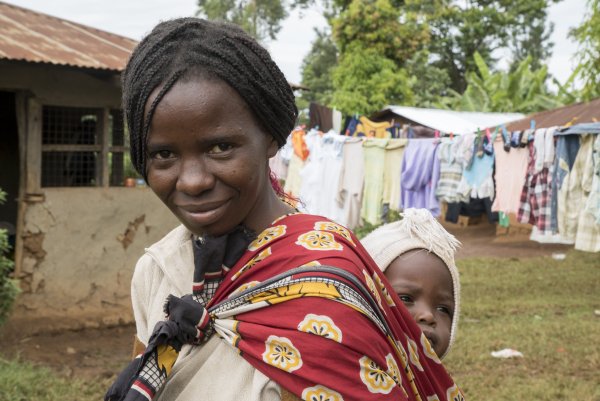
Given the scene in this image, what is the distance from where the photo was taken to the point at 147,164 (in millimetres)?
1292

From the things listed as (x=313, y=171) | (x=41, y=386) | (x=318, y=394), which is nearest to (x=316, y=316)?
(x=318, y=394)

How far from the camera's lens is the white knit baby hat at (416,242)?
2096 mm

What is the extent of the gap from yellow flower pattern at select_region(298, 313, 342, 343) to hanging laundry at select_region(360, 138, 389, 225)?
6.60m

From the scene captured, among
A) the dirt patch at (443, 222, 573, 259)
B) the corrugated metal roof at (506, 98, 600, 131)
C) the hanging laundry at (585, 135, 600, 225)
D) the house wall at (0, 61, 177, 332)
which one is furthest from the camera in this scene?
the dirt patch at (443, 222, 573, 259)

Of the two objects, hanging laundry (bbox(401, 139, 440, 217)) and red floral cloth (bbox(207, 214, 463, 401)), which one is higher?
red floral cloth (bbox(207, 214, 463, 401))

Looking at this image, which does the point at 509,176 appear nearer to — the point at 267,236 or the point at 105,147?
the point at 105,147

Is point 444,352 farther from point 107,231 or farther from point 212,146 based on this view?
point 107,231

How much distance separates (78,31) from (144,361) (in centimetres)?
729

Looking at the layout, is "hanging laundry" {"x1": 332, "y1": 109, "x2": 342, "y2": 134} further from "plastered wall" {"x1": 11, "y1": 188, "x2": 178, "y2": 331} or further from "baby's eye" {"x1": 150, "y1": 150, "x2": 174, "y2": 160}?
"baby's eye" {"x1": 150, "y1": 150, "x2": 174, "y2": 160}

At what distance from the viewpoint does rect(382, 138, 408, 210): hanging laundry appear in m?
7.55

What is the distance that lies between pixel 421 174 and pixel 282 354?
6.26m

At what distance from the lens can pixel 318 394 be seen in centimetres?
111

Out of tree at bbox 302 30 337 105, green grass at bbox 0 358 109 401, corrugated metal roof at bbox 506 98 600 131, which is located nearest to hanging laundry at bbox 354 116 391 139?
corrugated metal roof at bbox 506 98 600 131

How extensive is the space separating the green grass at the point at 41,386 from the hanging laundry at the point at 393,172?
3.70 metres
